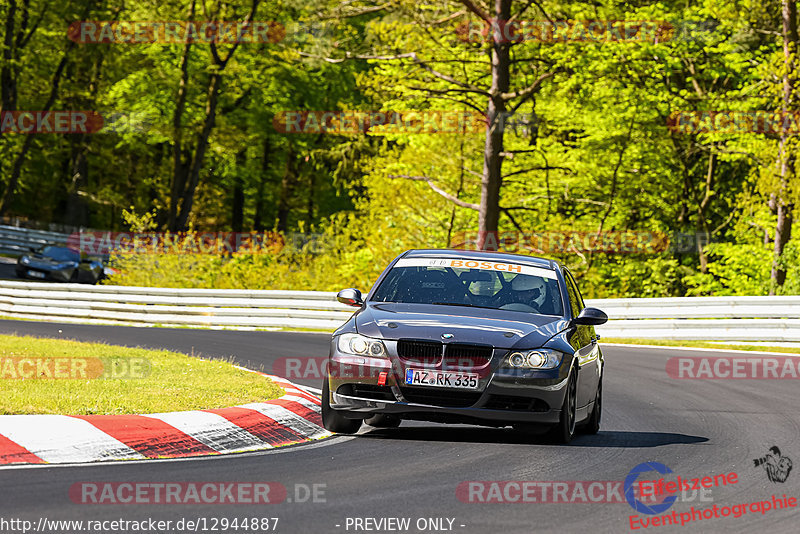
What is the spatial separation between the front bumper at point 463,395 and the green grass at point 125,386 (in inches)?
66.7

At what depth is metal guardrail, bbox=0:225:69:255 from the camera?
52562 mm

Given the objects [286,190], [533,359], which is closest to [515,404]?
[533,359]

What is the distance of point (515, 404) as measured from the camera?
8.98 metres

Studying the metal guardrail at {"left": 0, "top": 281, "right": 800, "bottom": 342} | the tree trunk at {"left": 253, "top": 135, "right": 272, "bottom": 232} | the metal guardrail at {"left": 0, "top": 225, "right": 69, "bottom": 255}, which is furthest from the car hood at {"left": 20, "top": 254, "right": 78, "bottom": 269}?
the tree trunk at {"left": 253, "top": 135, "right": 272, "bottom": 232}

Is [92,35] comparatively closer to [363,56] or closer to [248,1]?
[248,1]

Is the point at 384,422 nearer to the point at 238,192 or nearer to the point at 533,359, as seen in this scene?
the point at 533,359

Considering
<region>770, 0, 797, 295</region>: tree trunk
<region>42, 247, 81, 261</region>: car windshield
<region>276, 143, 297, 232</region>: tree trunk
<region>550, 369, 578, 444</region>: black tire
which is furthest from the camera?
<region>276, 143, 297, 232</region>: tree trunk

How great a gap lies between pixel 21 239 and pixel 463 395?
48270mm

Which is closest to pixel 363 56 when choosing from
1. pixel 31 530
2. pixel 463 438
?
pixel 463 438

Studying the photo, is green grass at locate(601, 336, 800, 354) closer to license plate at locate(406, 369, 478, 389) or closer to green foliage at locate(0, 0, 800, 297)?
green foliage at locate(0, 0, 800, 297)

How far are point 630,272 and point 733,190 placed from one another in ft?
20.4

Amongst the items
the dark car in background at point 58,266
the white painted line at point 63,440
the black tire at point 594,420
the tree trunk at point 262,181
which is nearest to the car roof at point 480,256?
the black tire at point 594,420

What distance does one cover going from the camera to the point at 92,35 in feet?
179

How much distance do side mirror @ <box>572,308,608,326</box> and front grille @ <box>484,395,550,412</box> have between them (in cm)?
120
